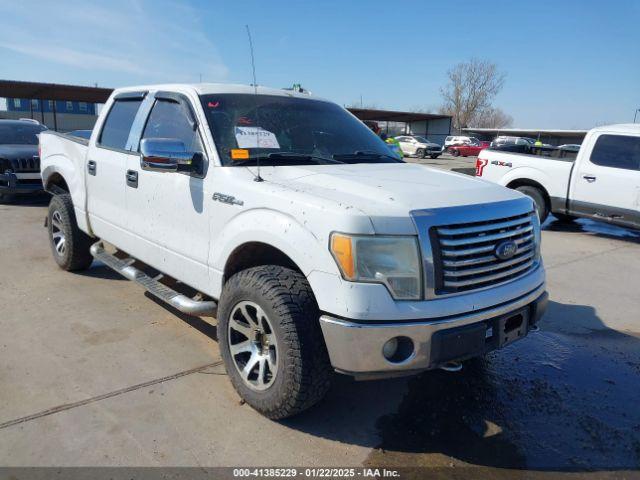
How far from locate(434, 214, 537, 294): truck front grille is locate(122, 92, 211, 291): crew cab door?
1552 mm

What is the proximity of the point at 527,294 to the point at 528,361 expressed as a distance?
118 centimetres

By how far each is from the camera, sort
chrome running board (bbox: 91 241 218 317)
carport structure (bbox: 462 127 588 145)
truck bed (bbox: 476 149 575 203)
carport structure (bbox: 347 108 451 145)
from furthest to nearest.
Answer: carport structure (bbox: 462 127 588 145)
carport structure (bbox: 347 108 451 145)
truck bed (bbox: 476 149 575 203)
chrome running board (bbox: 91 241 218 317)

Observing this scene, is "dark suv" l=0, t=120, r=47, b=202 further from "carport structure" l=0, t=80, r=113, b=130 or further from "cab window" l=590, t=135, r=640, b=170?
"carport structure" l=0, t=80, r=113, b=130

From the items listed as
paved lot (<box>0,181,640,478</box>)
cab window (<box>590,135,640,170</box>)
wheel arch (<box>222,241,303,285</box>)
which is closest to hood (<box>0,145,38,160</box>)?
paved lot (<box>0,181,640,478</box>)

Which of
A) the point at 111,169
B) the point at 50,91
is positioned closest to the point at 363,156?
the point at 111,169

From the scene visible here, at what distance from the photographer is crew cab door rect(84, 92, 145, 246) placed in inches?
167

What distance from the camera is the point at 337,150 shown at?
377cm

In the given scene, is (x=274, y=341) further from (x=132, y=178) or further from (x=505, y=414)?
(x=132, y=178)

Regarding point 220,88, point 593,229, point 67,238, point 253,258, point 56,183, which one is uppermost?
point 220,88

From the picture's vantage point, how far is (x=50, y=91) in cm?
3344

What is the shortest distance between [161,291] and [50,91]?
117ft

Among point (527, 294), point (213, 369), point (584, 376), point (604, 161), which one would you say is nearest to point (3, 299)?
point (213, 369)

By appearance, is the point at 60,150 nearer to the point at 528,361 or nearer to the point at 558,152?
the point at 528,361

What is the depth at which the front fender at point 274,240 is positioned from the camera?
8.18 ft
